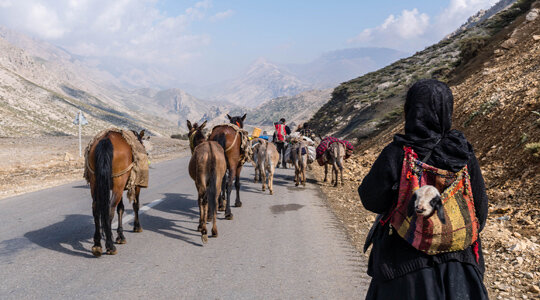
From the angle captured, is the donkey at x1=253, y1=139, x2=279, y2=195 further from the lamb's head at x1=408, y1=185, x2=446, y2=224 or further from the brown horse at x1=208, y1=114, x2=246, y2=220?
the lamb's head at x1=408, y1=185, x2=446, y2=224

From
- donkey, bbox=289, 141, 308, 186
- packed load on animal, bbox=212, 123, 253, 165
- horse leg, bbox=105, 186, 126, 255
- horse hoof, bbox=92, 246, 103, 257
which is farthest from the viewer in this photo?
donkey, bbox=289, 141, 308, 186

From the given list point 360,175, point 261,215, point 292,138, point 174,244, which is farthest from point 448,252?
point 360,175

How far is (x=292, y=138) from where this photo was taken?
1453 cm

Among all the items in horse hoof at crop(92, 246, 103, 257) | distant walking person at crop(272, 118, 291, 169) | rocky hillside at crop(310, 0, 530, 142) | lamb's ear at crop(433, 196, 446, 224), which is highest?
rocky hillside at crop(310, 0, 530, 142)

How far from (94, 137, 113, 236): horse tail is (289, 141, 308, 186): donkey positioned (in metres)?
8.65

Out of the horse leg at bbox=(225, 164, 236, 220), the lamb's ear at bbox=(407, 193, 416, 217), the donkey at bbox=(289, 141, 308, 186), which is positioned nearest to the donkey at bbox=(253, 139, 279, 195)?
the donkey at bbox=(289, 141, 308, 186)

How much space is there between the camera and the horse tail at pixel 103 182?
217 inches

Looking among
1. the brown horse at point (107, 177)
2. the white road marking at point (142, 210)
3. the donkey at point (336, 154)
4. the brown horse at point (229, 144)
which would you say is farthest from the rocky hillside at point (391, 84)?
the brown horse at point (107, 177)

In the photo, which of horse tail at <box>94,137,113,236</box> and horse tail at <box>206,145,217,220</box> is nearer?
horse tail at <box>94,137,113,236</box>

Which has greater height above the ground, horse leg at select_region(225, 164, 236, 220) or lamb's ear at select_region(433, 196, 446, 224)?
lamb's ear at select_region(433, 196, 446, 224)

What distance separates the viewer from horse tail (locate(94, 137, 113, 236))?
217 inches

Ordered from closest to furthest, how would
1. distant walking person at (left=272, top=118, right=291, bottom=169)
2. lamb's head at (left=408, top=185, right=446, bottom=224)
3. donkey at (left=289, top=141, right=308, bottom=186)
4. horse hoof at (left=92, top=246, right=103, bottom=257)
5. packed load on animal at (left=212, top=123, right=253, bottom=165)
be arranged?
lamb's head at (left=408, top=185, right=446, bottom=224)
horse hoof at (left=92, top=246, right=103, bottom=257)
packed load on animal at (left=212, top=123, right=253, bottom=165)
donkey at (left=289, top=141, right=308, bottom=186)
distant walking person at (left=272, top=118, right=291, bottom=169)

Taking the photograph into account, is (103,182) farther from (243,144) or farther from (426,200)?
(426,200)

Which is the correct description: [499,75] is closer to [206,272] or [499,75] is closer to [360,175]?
[360,175]
